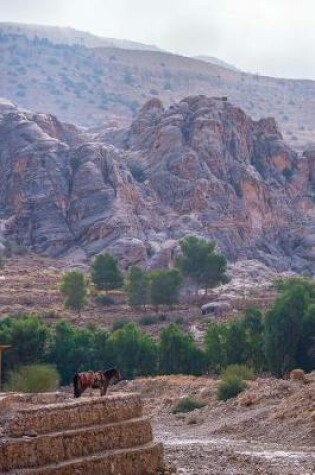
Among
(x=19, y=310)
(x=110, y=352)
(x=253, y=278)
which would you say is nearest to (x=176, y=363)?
(x=110, y=352)

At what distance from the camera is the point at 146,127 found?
122 m

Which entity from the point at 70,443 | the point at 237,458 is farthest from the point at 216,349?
the point at 70,443

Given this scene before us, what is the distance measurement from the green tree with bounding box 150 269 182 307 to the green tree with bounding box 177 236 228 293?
398 centimetres

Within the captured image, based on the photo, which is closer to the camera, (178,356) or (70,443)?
(70,443)

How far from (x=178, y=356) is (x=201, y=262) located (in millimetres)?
27714

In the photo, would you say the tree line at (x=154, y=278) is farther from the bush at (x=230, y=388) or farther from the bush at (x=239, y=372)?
the bush at (x=230, y=388)

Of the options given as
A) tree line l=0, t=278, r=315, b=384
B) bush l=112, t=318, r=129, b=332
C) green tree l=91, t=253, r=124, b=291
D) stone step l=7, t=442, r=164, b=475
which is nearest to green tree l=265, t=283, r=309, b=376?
tree line l=0, t=278, r=315, b=384

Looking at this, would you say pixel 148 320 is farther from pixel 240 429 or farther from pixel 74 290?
pixel 240 429

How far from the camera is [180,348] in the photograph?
64.8 m

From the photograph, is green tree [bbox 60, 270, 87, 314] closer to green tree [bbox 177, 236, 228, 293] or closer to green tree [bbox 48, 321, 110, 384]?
green tree [bbox 177, 236, 228, 293]

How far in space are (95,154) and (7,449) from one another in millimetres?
89405

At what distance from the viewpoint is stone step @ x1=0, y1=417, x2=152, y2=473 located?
23062 mm

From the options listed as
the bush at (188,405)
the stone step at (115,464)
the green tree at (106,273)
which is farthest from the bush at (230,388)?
the green tree at (106,273)

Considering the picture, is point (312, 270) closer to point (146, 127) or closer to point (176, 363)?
point (146, 127)
